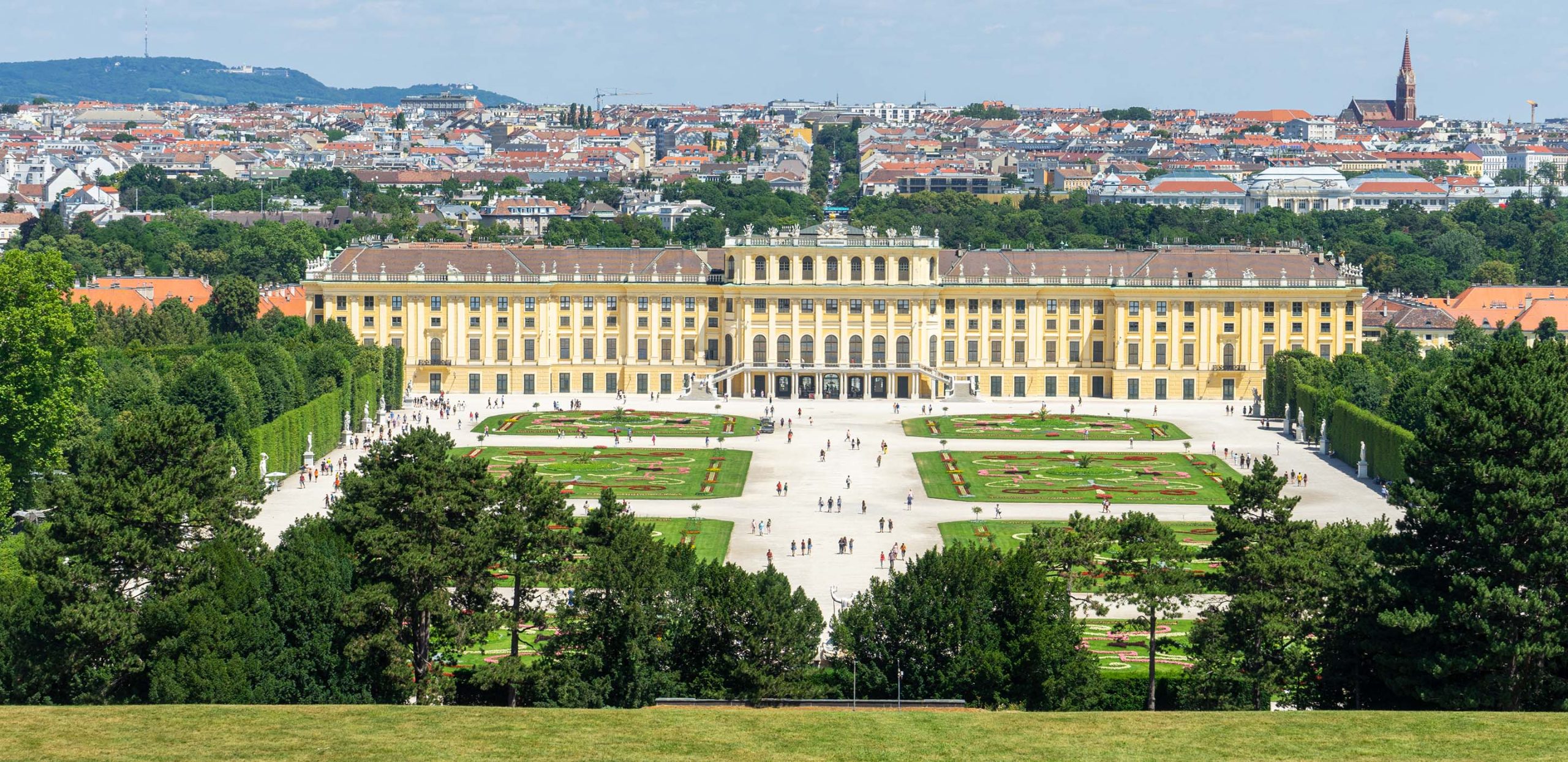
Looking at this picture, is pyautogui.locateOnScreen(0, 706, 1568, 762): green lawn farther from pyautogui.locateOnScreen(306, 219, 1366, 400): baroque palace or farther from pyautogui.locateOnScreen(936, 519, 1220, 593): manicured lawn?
pyautogui.locateOnScreen(306, 219, 1366, 400): baroque palace

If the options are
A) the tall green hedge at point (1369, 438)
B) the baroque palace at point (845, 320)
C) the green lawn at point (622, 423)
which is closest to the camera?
the tall green hedge at point (1369, 438)

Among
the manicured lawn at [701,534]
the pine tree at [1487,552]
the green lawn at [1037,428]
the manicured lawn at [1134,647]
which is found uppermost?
the pine tree at [1487,552]

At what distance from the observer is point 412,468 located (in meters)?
50.5

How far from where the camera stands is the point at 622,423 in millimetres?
106688

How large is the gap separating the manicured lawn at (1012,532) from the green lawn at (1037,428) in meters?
26.1

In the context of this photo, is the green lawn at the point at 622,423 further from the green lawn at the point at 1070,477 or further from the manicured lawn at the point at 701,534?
the manicured lawn at the point at 701,534

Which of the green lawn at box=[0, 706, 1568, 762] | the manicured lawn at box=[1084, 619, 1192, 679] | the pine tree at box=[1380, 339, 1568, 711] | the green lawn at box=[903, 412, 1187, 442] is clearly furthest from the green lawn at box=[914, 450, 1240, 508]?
the green lawn at box=[0, 706, 1568, 762]

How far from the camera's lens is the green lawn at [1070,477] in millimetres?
82750

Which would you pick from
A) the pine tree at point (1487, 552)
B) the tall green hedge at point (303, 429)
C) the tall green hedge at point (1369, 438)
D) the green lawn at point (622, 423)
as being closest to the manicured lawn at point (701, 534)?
the tall green hedge at point (303, 429)

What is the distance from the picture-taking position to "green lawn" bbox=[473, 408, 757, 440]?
104m

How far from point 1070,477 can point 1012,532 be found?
1490cm

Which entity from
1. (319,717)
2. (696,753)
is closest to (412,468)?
(319,717)

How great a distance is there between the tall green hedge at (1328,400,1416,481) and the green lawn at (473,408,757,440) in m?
25.1

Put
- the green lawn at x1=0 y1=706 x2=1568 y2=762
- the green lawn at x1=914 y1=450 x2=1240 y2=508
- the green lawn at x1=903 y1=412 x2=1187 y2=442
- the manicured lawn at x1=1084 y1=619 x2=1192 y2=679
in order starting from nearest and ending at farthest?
1. the green lawn at x1=0 y1=706 x2=1568 y2=762
2. the manicured lawn at x1=1084 y1=619 x2=1192 y2=679
3. the green lawn at x1=914 y1=450 x2=1240 y2=508
4. the green lawn at x1=903 y1=412 x2=1187 y2=442
